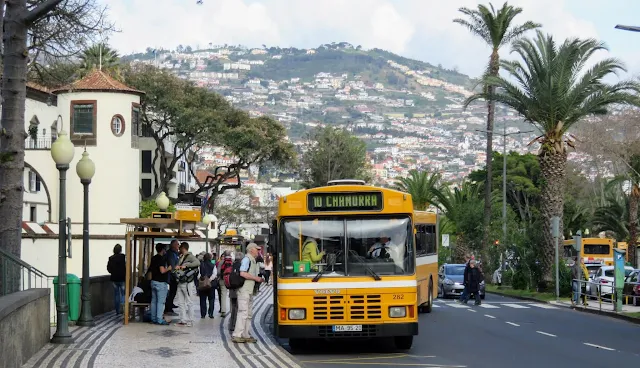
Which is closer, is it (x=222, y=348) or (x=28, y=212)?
(x=222, y=348)

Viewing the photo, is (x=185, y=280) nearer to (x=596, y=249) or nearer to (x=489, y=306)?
(x=489, y=306)

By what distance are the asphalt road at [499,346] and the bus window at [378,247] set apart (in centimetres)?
153

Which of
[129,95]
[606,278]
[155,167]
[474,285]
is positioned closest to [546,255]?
[606,278]

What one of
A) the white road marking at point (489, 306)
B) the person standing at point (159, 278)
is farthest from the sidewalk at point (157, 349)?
the white road marking at point (489, 306)

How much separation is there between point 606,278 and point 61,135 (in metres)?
29.2

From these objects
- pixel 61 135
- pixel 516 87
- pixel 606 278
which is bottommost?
pixel 606 278

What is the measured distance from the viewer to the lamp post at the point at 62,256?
61.1 ft

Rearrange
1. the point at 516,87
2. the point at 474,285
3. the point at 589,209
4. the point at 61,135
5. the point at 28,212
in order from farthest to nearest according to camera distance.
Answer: the point at 589,209, the point at 28,212, the point at 516,87, the point at 474,285, the point at 61,135

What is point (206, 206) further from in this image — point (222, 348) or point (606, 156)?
point (222, 348)

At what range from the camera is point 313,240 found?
1908cm

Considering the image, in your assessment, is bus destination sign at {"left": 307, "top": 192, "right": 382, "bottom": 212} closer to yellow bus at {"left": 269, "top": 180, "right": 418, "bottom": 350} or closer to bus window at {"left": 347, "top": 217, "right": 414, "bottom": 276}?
yellow bus at {"left": 269, "top": 180, "right": 418, "bottom": 350}

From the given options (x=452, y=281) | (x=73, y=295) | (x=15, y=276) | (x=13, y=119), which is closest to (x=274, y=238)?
(x=15, y=276)

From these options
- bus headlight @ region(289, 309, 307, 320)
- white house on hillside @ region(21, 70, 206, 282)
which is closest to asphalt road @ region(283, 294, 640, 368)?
bus headlight @ region(289, 309, 307, 320)

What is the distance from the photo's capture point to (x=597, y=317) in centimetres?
3159
